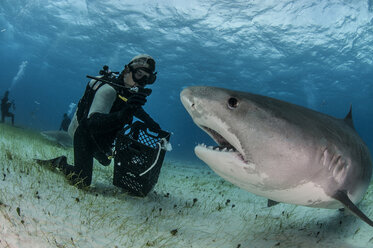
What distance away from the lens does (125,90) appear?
4.36 metres

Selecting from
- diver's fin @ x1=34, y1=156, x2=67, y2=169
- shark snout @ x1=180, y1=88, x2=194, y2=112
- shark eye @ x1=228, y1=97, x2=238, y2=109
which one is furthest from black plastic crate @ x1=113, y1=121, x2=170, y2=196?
shark eye @ x1=228, y1=97, x2=238, y2=109

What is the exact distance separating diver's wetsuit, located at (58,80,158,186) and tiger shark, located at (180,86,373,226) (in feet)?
6.00

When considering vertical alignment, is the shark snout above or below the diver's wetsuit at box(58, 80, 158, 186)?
above

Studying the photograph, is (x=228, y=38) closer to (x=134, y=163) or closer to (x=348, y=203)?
(x=134, y=163)

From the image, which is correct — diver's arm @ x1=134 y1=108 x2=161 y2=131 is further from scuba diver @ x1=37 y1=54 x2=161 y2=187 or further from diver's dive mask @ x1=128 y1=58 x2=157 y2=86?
diver's dive mask @ x1=128 y1=58 x2=157 y2=86

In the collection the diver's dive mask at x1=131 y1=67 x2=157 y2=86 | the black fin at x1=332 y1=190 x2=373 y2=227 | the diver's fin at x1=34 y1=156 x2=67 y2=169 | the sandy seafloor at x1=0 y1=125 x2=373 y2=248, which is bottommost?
the sandy seafloor at x1=0 y1=125 x2=373 y2=248

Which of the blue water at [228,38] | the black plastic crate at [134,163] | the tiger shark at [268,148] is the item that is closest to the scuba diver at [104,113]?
the black plastic crate at [134,163]

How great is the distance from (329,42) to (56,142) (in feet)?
69.3

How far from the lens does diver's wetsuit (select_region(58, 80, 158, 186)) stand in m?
3.82

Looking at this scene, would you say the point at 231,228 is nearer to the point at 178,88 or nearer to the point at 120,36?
the point at 120,36

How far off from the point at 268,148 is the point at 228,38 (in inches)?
819

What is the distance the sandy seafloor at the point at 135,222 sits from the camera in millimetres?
2408

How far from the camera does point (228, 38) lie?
21.3 metres

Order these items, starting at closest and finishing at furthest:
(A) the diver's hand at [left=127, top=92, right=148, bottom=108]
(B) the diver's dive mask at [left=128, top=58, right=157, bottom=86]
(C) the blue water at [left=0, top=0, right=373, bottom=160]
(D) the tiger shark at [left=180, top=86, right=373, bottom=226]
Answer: (D) the tiger shark at [left=180, top=86, right=373, bottom=226], (A) the diver's hand at [left=127, top=92, right=148, bottom=108], (B) the diver's dive mask at [left=128, top=58, right=157, bottom=86], (C) the blue water at [left=0, top=0, right=373, bottom=160]
